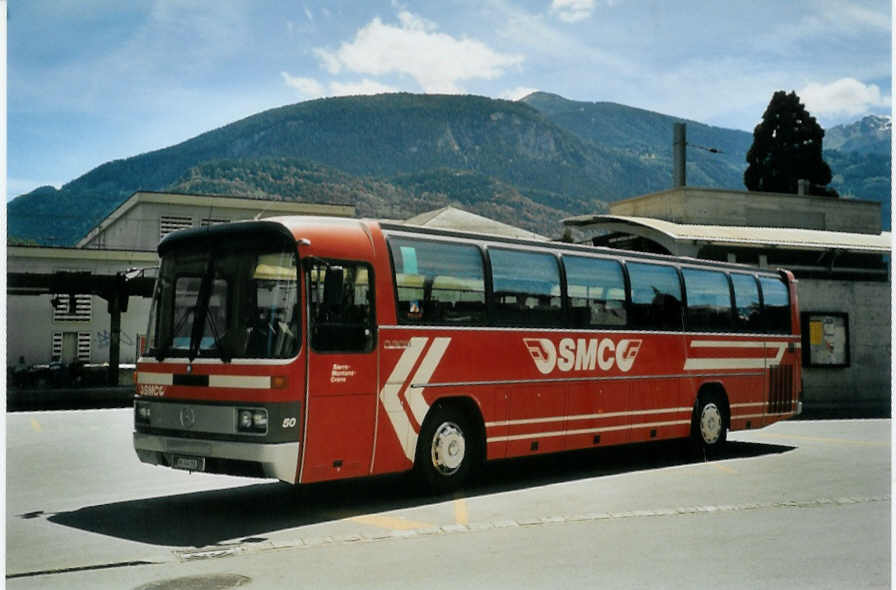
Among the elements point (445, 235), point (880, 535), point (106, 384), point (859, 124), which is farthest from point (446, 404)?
point (859, 124)

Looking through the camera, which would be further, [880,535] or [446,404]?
[446,404]

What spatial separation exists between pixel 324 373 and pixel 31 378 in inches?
1480

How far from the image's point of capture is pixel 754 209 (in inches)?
1374

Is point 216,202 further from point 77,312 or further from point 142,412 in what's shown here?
point 142,412

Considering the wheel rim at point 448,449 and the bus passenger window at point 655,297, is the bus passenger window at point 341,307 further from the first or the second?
the bus passenger window at point 655,297

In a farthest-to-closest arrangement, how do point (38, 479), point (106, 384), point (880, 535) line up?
point (106, 384), point (38, 479), point (880, 535)

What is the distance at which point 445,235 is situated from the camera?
1175cm

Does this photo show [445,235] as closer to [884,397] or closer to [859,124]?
[884,397]

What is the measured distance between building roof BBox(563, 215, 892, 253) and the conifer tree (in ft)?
127

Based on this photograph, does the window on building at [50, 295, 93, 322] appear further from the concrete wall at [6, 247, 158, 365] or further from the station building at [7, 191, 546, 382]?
the concrete wall at [6, 247, 158, 365]

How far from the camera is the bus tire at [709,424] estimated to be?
15523mm

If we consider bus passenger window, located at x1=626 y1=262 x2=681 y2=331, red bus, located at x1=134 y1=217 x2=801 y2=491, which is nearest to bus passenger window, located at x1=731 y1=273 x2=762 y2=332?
bus passenger window, located at x1=626 y1=262 x2=681 y2=331

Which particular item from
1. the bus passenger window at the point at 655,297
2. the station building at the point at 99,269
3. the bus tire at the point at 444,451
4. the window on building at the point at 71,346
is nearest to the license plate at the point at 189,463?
the bus tire at the point at 444,451

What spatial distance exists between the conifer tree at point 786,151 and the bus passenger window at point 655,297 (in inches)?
2239
